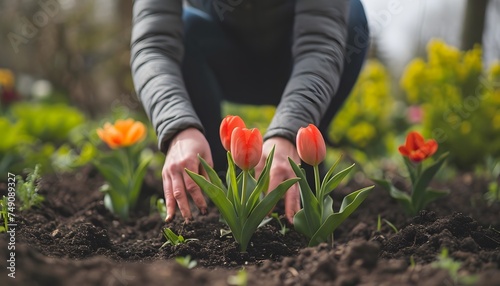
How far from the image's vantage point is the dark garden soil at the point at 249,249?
1121mm

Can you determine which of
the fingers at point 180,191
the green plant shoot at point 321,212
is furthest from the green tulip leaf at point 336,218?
the fingers at point 180,191

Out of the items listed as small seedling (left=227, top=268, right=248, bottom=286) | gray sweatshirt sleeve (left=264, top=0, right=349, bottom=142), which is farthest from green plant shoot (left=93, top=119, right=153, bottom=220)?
small seedling (left=227, top=268, right=248, bottom=286)

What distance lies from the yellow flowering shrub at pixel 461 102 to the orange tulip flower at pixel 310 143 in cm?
212

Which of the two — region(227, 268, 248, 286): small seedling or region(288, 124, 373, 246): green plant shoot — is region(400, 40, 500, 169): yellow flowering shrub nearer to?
region(288, 124, 373, 246): green plant shoot

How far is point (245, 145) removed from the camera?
56.7 inches

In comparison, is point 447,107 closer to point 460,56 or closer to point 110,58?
point 460,56

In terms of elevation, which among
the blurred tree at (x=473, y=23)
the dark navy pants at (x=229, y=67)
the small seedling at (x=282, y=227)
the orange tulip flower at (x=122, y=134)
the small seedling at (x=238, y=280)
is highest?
the blurred tree at (x=473, y=23)

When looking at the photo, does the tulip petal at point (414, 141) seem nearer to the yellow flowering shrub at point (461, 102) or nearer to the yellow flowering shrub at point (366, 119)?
the yellow flowering shrub at point (461, 102)

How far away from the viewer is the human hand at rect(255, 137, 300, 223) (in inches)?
63.3

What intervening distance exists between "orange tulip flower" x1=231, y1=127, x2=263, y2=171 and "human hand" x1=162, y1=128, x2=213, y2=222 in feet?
0.67

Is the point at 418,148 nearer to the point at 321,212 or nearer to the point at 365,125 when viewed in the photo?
the point at 321,212

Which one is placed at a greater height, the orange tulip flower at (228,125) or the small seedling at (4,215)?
the orange tulip flower at (228,125)

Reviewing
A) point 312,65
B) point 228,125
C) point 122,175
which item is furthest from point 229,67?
point 228,125

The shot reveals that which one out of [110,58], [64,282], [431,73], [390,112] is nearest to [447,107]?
[431,73]
